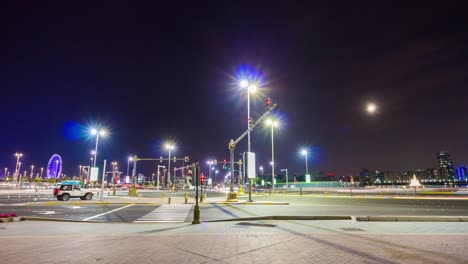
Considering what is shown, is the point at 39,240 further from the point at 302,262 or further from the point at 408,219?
the point at 408,219

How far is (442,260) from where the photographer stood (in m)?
7.44

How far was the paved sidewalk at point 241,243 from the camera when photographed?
773 cm

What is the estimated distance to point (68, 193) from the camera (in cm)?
3344

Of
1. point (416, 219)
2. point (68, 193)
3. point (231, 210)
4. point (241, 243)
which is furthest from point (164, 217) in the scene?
point (68, 193)

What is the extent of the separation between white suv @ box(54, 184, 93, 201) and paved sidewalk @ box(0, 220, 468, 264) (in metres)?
21.1

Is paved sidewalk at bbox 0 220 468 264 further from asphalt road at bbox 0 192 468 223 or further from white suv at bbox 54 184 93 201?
white suv at bbox 54 184 93 201

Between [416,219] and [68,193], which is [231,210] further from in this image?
[68,193]

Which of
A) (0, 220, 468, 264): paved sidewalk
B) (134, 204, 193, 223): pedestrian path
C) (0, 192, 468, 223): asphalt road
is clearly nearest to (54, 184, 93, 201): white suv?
(0, 192, 468, 223): asphalt road

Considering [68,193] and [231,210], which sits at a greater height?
[68,193]

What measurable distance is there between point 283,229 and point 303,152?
5384 cm

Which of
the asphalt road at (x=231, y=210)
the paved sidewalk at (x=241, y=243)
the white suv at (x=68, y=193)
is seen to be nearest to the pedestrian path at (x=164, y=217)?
the asphalt road at (x=231, y=210)

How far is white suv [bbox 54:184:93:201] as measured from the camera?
32750 millimetres

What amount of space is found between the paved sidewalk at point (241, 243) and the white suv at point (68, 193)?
69.4 feet

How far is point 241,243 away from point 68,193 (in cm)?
3073
